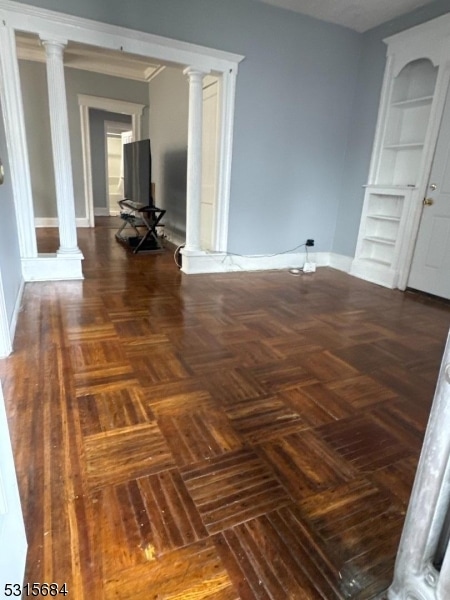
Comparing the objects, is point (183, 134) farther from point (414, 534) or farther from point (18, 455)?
point (414, 534)

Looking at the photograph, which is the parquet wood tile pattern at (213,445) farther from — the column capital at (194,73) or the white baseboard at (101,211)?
the white baseboard at (101,211)

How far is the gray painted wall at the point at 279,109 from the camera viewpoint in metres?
3.34

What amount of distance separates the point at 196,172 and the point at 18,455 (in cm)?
309

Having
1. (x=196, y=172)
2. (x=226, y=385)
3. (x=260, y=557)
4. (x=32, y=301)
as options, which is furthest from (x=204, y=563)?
(x=196, y=172)

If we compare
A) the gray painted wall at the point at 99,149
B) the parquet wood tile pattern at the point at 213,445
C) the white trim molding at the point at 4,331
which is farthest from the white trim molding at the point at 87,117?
the white trim molding at the point at 4,331

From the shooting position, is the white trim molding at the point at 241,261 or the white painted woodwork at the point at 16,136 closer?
the white painted woodwork at the point at 16,136

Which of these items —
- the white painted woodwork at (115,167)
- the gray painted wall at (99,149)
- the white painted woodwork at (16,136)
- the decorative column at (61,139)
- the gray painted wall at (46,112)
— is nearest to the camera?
the white painted woodwork at (16,136)

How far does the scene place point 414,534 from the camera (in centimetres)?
74

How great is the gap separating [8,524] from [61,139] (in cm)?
302

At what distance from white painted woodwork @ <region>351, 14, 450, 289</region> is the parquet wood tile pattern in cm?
134

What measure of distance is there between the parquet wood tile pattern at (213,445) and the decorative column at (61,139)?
0.71 m

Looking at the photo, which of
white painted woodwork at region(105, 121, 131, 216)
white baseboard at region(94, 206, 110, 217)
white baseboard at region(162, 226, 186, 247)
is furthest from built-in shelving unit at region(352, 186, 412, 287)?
white painted woodwork at region(105, 121, 131, 216)

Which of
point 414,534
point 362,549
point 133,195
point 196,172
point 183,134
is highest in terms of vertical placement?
point 183,134

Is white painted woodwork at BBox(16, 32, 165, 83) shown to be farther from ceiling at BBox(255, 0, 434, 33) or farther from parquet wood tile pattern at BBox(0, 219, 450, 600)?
parquet wood tile pattern at BBox(0, 219, 450, 600)
